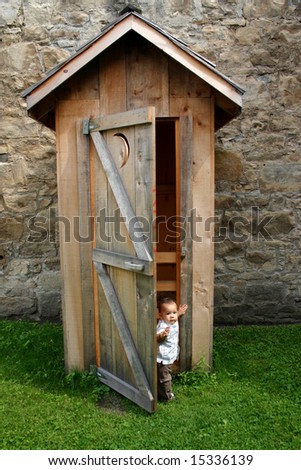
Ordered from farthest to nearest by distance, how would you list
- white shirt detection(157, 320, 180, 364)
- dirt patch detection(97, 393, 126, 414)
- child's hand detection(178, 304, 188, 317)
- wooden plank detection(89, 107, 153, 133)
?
child's hand detection(178, 304, 188, 317)
white shirt detection(157, 320, 180, 364)
dirt patch detection(97, 393, 126, 414)
wooden plank detection(89, 107, 153, 133)

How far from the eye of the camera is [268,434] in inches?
110

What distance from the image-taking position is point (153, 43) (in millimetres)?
2977

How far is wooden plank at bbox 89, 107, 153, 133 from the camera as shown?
2.71 metres

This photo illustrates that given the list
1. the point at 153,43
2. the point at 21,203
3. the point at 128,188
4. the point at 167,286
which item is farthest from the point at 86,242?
the point at 21,203

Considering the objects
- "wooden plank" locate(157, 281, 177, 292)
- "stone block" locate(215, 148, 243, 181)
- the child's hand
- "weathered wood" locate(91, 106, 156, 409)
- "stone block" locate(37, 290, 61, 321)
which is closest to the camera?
"weathered wood" locate(91, 106, 156, 409)

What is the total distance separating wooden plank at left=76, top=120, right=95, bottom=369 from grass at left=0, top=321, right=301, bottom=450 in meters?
0.35

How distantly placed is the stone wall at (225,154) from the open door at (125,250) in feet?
5.85

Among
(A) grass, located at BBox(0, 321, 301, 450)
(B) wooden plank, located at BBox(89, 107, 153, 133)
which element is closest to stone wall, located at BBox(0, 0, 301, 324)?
(A) grass, located at BBox(0, 321, 301, 450)

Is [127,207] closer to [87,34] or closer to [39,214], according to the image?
[39,214]

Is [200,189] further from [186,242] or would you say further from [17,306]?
[17,306]

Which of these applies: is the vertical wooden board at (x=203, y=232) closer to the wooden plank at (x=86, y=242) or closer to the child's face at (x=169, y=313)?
the child's face at (x=169, y=313)

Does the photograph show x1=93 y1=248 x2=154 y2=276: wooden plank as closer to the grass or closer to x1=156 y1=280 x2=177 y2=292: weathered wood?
x1=156 y1=280 x2=177 y2=292: weathered wood

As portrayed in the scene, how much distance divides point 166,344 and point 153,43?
8.12 feet

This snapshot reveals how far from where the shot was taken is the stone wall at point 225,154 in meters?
4.63
